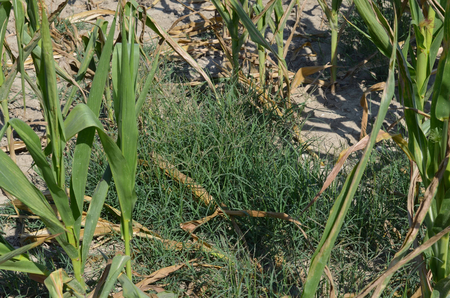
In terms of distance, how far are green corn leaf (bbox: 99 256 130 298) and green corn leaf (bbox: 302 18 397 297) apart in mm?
508

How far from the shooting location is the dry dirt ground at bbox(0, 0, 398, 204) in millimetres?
2438

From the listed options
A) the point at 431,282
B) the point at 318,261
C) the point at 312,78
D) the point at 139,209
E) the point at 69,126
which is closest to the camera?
the point at 318,261

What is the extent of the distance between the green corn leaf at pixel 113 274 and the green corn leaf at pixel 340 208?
508mm

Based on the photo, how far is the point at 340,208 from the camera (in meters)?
0.89

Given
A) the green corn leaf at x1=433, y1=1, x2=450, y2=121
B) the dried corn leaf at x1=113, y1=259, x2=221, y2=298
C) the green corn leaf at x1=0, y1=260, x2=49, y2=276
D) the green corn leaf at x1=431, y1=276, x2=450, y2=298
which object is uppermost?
the green corn leaf at x1=433, y1=1, x2=450, y2=121

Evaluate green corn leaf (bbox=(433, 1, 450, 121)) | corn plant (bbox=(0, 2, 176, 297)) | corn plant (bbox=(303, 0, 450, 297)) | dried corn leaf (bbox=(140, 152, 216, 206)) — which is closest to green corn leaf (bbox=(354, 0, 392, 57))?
corn plant (bbox=(303, 0, 450, 297))

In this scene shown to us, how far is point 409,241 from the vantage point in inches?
42.6

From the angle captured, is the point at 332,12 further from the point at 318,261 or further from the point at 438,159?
the point at 318,261

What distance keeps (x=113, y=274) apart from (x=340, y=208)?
626mm

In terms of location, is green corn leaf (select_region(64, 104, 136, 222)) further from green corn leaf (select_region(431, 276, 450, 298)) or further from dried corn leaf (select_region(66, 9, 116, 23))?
dried corn leaf (select_region(66, 9, 116, 23))

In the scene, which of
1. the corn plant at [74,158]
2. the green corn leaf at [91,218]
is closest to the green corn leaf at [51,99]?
the corn plant at [74,158]

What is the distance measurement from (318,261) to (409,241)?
0.32 m

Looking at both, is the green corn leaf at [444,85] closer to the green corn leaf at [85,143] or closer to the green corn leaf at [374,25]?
the green corn leaf at [374,25]

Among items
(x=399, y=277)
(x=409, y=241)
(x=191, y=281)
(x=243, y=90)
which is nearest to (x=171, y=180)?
(x=191, y=281)
